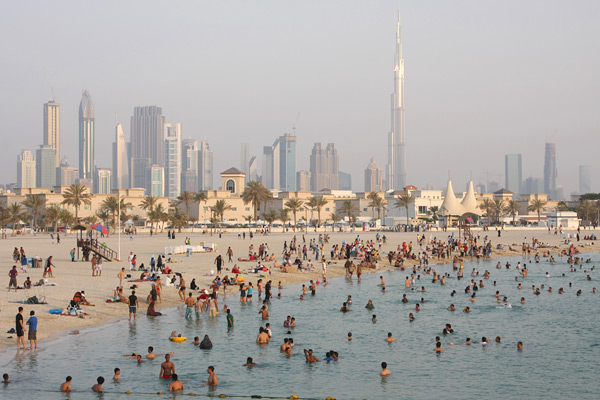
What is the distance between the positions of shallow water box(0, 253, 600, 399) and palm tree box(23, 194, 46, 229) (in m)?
63.6

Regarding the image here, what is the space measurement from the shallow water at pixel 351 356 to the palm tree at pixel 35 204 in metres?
63.6

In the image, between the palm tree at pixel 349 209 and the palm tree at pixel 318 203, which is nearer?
the palm tree at pixel 349 209

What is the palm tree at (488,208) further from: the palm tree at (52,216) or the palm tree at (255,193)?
the palm tree at (52,216)

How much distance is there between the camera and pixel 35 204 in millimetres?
89000

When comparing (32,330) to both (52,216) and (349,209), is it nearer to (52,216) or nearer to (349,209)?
(52,216)

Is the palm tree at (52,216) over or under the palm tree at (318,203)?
under

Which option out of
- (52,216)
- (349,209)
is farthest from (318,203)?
(52,216)

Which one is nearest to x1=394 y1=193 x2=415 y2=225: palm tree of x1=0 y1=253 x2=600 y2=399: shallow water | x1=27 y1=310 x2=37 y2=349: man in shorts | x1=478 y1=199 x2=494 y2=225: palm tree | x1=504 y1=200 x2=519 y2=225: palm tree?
x1=478 y1=199 x2=494 y2=225: palm tree

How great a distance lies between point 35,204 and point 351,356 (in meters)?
76.0

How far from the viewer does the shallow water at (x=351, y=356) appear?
1866 cm

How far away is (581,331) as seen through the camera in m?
27.4

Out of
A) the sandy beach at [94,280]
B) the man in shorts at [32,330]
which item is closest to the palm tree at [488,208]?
the sandy beach at [94,280]

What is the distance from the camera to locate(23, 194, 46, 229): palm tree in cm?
8925

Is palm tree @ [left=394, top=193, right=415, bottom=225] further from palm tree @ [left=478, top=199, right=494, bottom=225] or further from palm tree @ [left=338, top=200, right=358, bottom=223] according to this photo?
palm tree @ [left=478, top=199, right=494, bottom=225]
